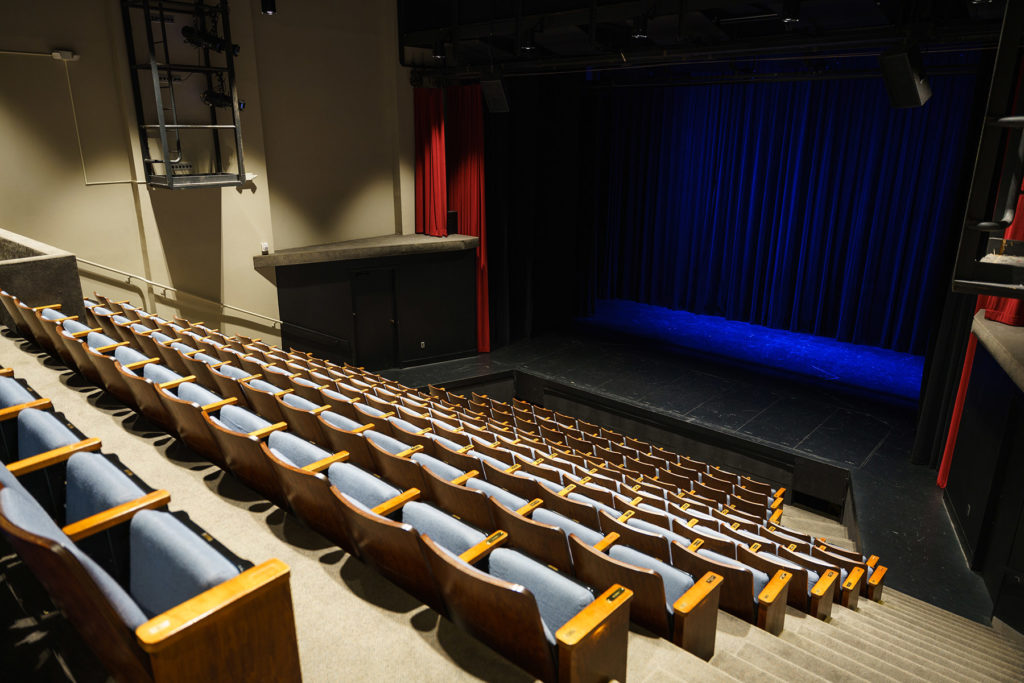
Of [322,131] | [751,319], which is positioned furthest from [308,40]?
[751,319]

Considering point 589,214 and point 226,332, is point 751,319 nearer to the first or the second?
point 589,214

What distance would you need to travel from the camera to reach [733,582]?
1946 millimetres

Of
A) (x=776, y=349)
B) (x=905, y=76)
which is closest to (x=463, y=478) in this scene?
(x=905, y=76)

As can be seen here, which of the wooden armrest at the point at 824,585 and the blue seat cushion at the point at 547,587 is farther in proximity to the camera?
the wooden armrest at the point at 824,585

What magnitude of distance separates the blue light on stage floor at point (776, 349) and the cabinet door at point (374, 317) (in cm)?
261

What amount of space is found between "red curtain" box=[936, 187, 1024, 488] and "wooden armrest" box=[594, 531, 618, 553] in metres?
2.92

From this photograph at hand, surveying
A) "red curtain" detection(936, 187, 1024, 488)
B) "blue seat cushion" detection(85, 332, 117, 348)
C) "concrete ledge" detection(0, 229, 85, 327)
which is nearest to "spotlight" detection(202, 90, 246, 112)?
"concrete ledge" detection(0, 229, 85, 327)

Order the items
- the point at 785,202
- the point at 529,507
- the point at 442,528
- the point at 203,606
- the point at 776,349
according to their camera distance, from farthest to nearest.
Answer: the point at 785,202 → the point at 776,349 → the point at 529,507 → the point at 442,528 → the point at 203,606

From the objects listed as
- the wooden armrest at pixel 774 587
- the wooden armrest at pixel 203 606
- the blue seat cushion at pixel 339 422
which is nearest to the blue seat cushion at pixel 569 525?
the wooden armrest at pixel 774 587

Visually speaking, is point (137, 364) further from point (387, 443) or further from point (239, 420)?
point (387, 443)

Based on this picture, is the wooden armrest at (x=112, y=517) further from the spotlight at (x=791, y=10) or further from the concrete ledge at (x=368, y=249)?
the concrete ledge at (x=368, y=249)

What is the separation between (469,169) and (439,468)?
4.80 metres

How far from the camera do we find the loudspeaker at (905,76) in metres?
3.50

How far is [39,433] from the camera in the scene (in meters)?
1.57
